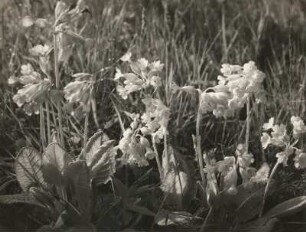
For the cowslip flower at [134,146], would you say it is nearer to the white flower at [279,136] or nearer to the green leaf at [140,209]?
the green leaf at [140,209]

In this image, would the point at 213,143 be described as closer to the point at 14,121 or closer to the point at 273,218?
the point at 273,218

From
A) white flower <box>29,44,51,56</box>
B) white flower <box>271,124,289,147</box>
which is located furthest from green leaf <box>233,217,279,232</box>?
white flower <box>29,44,51,56</box>

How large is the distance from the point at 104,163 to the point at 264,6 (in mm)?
1753

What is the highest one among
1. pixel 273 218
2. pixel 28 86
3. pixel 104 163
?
pixel 28 86

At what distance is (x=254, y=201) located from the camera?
75.9 inches

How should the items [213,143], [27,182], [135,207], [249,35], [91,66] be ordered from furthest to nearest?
[249,35] → [91,66] → [213,143] → [27,182] → [135,207]

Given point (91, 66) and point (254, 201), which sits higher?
point (91, 66)

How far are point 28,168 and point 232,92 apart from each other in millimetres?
654

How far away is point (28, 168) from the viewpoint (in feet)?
6.48

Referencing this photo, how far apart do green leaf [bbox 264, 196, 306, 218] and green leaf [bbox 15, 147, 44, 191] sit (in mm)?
696

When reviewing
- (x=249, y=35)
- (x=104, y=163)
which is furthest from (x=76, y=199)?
(x=249, y=35)

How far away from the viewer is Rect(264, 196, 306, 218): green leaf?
1.90 meters

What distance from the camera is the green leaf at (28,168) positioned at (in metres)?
1.96

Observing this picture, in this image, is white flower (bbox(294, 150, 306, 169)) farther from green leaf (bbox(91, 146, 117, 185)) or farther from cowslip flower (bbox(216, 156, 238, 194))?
green leaf (bbox(91, 146, 117, 185))
